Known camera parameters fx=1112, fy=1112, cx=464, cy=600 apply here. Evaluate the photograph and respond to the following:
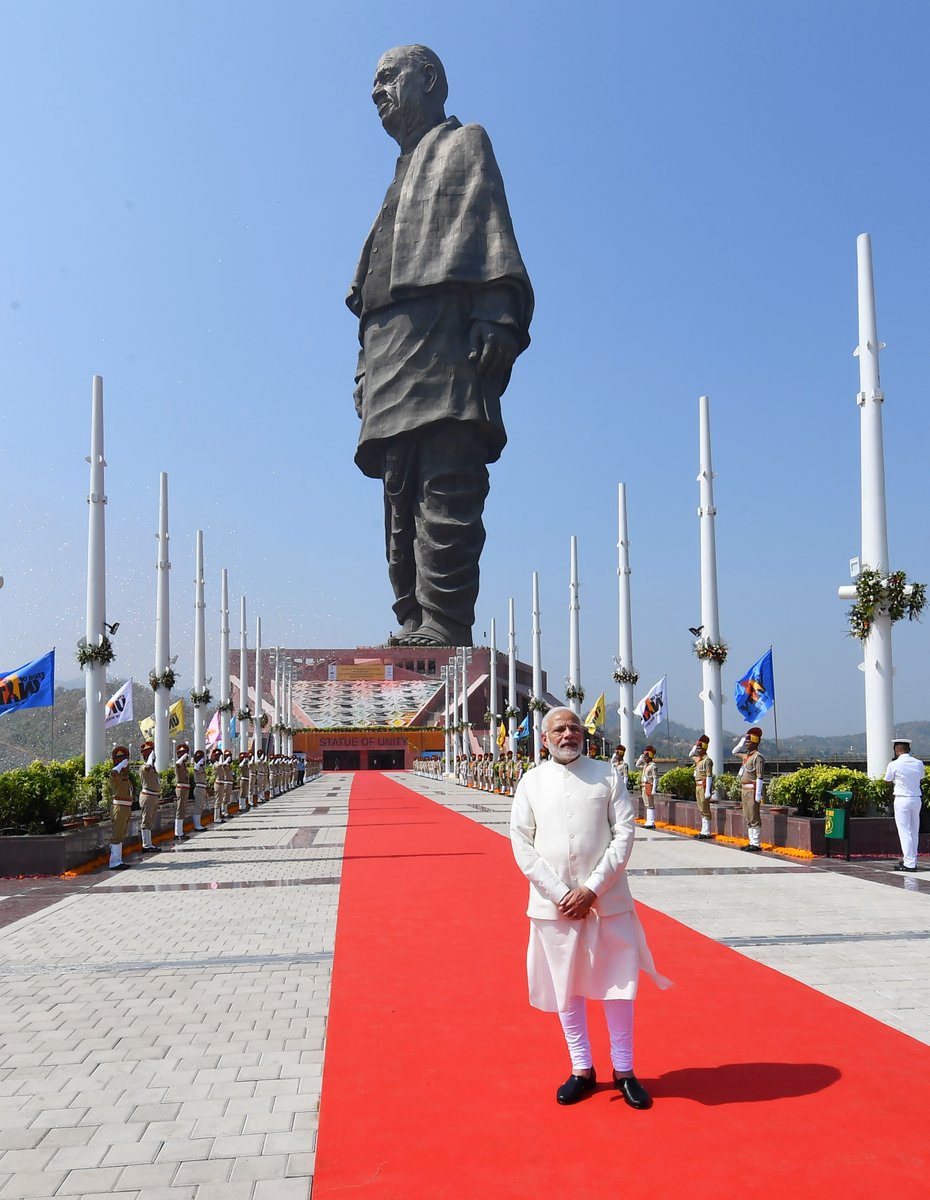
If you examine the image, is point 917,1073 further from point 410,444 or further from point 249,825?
point 410,444

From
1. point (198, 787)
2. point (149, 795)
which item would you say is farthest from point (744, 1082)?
point (198, 787)

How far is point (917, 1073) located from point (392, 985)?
136 inches

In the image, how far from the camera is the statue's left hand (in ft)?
288

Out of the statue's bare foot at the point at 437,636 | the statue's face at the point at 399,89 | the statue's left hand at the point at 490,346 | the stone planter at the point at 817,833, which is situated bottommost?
the stone planter at the point at 817,833

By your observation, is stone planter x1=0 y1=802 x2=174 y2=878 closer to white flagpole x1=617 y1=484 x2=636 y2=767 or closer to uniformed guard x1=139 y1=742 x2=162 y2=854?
uniformed guard x1=139 y1=742 x2=162 y2=854

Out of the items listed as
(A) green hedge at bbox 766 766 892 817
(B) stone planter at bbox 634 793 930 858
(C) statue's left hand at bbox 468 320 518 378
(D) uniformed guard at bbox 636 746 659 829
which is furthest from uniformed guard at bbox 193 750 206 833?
(C) statue's left hand at bbox 468 320 518 378

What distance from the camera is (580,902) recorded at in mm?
4969

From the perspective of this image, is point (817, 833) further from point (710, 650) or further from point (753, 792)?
point (710, 650)

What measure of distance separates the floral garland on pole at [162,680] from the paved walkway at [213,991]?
11.2 metres

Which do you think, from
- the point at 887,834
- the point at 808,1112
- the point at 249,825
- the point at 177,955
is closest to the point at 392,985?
the point at 177,955

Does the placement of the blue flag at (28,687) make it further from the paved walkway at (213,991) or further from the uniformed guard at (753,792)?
the uniformed guard at (753,792)

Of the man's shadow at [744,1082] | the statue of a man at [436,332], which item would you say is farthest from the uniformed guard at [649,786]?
the statue of a man at [436,332]

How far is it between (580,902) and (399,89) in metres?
97.7

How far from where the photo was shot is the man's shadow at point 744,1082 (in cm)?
505
